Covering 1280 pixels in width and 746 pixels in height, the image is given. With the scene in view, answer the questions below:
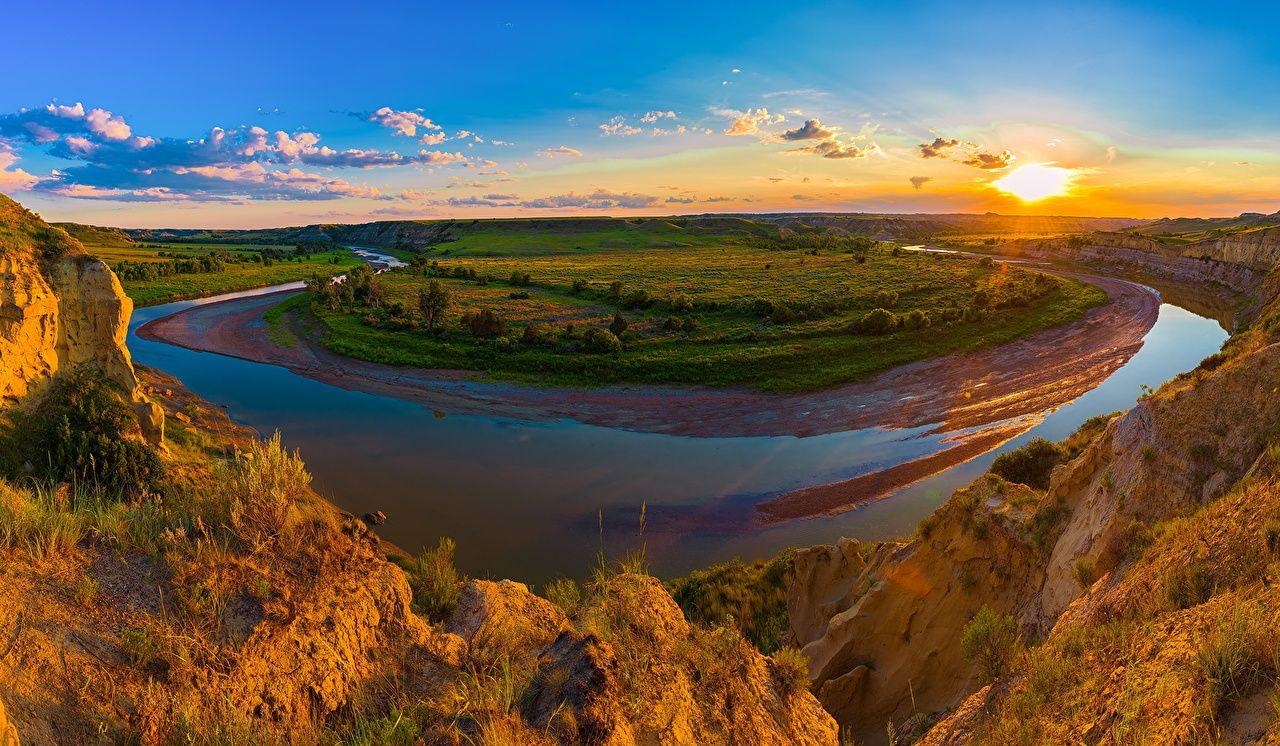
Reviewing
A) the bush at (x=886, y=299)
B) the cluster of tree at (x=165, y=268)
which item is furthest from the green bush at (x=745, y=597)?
the cluster of tree at (x=165, y=268)

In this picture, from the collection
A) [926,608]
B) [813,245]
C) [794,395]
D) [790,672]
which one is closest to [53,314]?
[790,672]

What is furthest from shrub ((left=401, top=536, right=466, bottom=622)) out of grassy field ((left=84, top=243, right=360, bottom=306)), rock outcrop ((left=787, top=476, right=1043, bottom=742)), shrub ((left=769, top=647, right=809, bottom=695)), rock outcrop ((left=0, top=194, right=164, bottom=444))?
grassy field ((left=84, top=243, right=360, bottom=306))

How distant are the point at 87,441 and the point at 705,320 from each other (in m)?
38.7

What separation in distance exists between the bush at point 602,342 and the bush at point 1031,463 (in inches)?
1035

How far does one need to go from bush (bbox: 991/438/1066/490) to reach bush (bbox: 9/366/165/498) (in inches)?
761

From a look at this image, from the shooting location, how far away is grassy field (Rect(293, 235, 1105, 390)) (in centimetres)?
3481

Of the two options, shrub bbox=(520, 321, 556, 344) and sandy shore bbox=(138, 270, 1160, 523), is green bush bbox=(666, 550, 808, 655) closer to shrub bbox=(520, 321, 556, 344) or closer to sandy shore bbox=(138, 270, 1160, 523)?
sandy shore bbox=(138, 270, 1160, 523)

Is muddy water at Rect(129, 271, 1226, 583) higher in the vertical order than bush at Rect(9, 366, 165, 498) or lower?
lower

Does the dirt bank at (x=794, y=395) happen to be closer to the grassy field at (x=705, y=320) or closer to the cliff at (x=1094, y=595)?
the grassy field at (x=705, y=320)

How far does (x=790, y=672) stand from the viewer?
279 inches

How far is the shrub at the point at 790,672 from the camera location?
22.9 feet

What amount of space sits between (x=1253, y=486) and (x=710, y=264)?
8522 centimetres

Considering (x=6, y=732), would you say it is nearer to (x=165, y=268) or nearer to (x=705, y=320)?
(x=705, y=320)

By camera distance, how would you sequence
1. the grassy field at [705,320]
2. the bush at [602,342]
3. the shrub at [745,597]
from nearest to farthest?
1. the shrub at [745,597]
2. the grassy field at [705,320]
3. the bush at [602,342]
